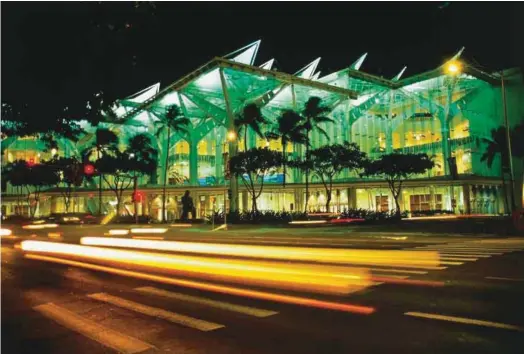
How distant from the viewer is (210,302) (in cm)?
832

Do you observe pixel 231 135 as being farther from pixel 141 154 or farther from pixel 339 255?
Result: pixel 339 255

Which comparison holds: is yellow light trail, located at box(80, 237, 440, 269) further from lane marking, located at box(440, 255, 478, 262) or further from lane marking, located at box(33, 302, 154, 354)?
lane marking, located at box(33, 302, 154, 354)

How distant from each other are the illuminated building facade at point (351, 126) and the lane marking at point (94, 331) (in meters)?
41.2

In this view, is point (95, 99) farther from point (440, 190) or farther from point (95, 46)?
point (440, 190)

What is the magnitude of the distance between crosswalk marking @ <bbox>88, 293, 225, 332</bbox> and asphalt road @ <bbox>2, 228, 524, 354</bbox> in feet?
0.06

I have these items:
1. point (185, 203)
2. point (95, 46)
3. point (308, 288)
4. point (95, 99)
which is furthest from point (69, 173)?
point (185, 203)

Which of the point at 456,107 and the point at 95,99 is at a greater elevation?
the point at 456,107

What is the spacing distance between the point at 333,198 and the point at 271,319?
5012cm

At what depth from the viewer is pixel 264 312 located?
24.3 feet

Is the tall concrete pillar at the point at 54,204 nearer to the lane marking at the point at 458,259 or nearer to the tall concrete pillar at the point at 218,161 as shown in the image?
the tall concrete pillar at the point at 218,161

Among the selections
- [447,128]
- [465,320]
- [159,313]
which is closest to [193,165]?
[447,128]

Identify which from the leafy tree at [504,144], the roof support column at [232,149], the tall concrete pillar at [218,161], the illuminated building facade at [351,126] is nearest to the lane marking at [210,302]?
the roof support column at [232,149]

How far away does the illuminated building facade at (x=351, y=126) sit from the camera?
52053 mm

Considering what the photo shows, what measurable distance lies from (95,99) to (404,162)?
36.1 meters
